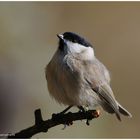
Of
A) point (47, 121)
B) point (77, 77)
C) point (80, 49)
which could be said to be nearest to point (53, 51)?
point (80, 49)

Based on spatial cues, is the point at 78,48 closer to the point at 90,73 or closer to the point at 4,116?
the point at 90,73

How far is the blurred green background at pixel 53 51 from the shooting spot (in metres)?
5.12

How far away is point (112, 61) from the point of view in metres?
5.75

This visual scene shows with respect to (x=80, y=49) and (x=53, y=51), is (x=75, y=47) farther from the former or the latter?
(x=53, y=51)

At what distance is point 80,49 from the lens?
12.9 ft

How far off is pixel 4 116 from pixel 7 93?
11.5 inches

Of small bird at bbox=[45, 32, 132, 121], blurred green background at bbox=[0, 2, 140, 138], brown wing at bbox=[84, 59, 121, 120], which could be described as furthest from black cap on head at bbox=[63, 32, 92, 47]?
blurred green background at bbox=[0, 2, 140, 138]

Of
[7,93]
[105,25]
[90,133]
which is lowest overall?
[90,133]

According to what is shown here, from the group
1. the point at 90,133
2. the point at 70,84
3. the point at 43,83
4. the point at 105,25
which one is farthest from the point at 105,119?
the point at 70,84

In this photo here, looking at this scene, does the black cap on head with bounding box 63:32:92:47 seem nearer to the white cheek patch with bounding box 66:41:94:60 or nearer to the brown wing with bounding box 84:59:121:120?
the white cheek patch with bounding box 66:41:94:60

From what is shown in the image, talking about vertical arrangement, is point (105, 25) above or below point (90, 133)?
above

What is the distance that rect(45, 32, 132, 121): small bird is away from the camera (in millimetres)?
3693

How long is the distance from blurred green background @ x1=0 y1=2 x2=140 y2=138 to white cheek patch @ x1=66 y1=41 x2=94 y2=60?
3.11 feet

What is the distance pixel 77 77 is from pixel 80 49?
0.24m
